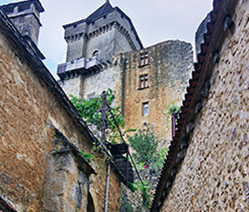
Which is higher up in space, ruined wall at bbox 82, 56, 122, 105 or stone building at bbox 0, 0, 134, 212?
ruined wall at bbox 82, 56, 122, 105

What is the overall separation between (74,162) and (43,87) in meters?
1.77

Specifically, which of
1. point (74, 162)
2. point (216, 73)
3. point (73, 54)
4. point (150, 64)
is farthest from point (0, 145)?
point (73, 54)

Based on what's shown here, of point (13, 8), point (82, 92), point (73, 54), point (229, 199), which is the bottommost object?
point (229, 199)

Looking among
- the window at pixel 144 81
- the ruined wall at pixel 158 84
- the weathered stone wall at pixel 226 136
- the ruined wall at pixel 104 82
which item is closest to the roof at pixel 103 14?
the ruined wall at pixel 104 82

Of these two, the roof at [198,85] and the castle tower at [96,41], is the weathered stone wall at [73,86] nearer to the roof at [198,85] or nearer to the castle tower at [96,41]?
the castle tower at [96,41]

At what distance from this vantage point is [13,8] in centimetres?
1103

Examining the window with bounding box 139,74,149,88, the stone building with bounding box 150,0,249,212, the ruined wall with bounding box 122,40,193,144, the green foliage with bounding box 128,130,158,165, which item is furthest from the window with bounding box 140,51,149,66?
the stone building with bounding box 150,0,249,212

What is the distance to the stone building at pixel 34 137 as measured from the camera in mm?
6621

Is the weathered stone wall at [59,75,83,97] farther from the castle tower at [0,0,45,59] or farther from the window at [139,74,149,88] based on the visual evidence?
the castle tower at [0,0,45,59]

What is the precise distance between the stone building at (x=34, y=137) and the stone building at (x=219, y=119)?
251 centimetres

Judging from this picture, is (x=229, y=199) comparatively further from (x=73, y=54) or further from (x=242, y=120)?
(x=73, y=54)

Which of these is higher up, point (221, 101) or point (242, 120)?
point (221, 101)

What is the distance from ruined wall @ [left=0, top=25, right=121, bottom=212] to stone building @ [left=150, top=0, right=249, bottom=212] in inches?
110

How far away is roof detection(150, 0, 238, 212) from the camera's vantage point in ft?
15.4
